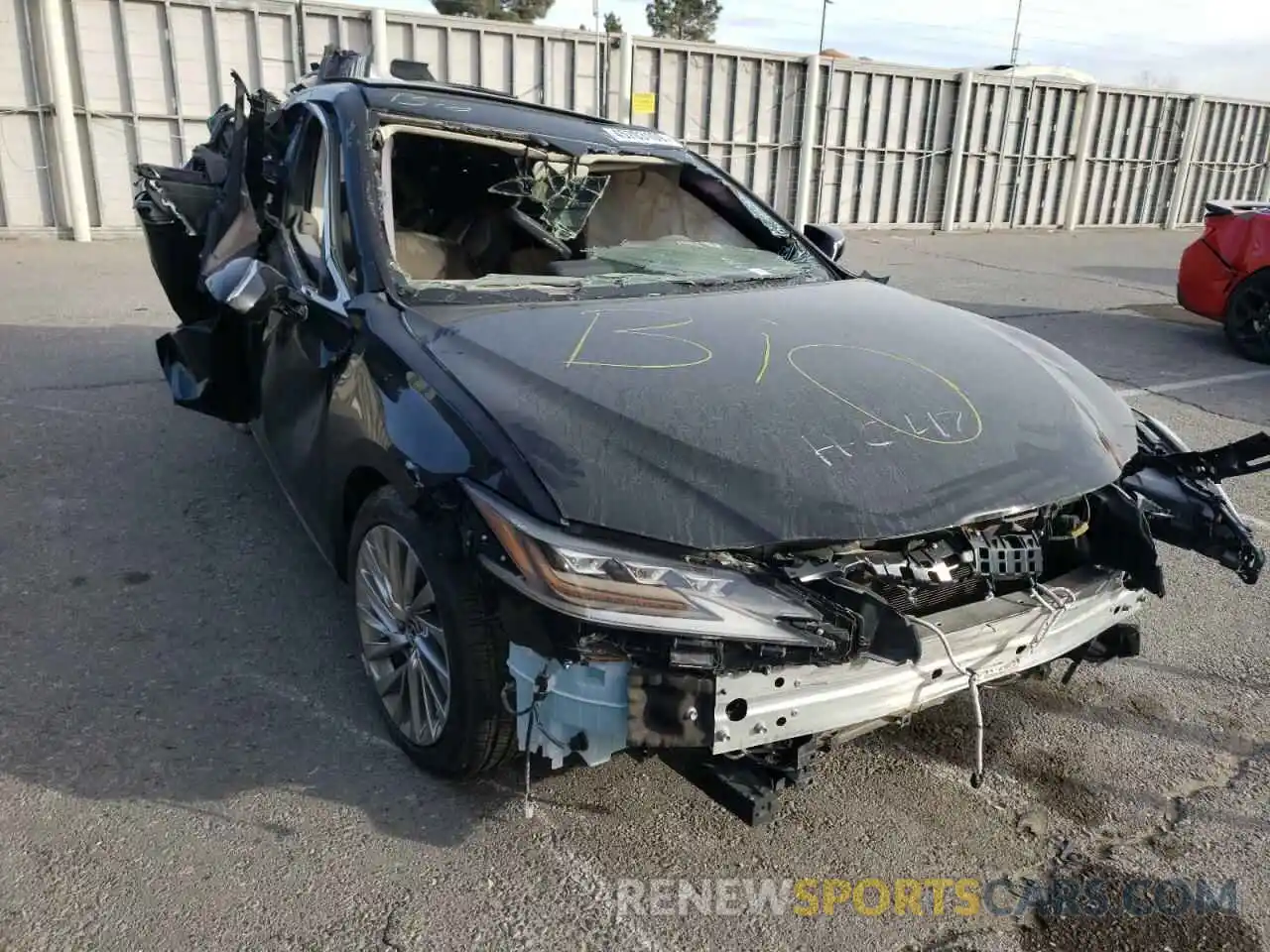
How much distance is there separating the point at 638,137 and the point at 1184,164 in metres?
19.3

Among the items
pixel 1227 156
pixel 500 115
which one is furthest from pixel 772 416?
pixel 1227 156

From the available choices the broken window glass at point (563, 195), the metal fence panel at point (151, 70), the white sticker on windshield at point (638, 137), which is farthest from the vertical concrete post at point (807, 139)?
the broken window glass at point (563, 195)

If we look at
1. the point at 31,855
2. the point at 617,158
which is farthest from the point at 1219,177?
the point at 31,855

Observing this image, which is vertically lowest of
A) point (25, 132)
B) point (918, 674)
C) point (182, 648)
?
point (182, 648)

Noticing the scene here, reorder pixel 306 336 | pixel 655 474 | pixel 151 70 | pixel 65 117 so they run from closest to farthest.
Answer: pixel 655 474, pixel 306 336, pixel 65 117, pixel 151 70

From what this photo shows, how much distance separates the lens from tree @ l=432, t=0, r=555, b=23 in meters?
34.0

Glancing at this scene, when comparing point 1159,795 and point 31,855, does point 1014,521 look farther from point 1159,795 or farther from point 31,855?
point 31,855

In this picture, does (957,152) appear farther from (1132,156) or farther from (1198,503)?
(1198,503)

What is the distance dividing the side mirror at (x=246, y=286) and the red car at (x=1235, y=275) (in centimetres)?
802

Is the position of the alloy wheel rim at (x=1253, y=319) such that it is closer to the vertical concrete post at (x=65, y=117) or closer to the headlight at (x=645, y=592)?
the headlight at (x=645, y=592)

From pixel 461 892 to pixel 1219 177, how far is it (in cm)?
2286

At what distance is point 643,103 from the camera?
13953mm

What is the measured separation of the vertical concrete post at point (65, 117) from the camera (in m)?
10.9

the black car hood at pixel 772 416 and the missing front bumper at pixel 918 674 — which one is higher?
the black car hood at pixel 772 416
